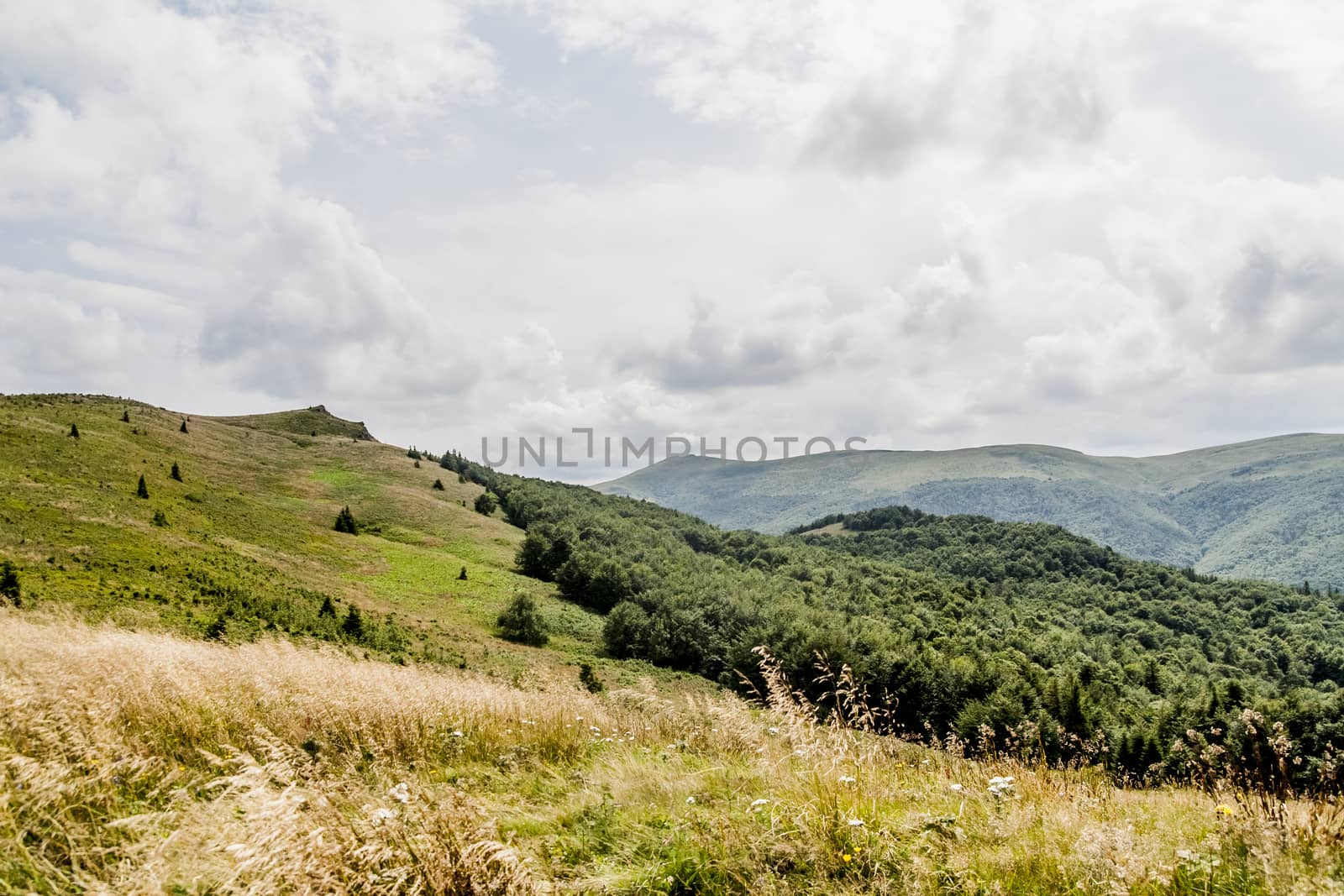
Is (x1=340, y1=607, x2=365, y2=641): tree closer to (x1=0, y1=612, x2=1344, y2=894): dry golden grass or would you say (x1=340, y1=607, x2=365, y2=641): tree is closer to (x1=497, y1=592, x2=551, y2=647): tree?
(x1=497, y1=592, x2=551, y2=647): tree

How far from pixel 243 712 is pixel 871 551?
6749 inches

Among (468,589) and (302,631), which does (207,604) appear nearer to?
(302,631)

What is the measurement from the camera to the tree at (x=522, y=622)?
52125 millimetres

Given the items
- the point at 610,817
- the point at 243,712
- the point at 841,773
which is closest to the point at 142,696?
the point at 243,712

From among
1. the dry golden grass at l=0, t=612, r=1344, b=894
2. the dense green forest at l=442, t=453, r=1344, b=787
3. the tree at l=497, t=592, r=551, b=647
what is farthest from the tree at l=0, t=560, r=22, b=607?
the tree at l=497, t=592, r=551, b=647

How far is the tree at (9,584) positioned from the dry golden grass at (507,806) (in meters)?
18.3

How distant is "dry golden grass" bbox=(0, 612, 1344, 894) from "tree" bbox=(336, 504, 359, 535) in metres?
63.8

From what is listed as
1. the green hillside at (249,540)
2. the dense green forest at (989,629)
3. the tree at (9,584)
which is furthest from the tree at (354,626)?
the dense green forest at (989,629)

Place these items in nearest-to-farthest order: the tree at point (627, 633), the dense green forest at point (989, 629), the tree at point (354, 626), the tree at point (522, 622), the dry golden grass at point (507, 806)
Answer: the dry golden grass at point (507, 806), the tree at point (354, 626), the dense green forest at point (989, 629), the tree at point (522, 622), the tree at point (627, 633)

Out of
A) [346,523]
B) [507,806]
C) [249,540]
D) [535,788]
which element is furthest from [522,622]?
[507,806]

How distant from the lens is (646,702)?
1037 centimetres

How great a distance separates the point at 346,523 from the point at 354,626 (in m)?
34.7

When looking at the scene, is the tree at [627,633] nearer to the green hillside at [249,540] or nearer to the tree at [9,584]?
Answer: the green hillside at [249,540]

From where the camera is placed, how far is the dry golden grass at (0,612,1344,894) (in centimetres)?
367
